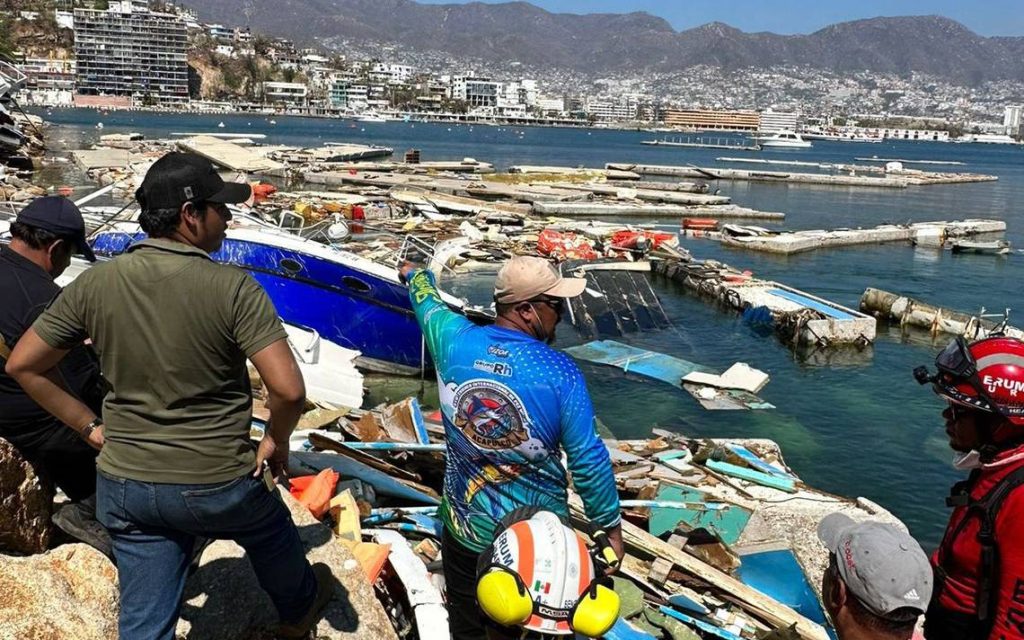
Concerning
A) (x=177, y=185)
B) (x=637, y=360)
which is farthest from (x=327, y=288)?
(x=177, y=185)

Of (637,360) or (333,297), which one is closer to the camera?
(333,297)

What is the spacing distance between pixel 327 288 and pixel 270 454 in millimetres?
10297

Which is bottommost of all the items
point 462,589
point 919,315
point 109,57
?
point 919,315

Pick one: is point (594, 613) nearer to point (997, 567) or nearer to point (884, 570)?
point (884, 570)

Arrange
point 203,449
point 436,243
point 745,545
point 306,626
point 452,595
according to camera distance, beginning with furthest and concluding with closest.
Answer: point 436,243 → point 745,545 → point 306,626 → point 452,595 → point 203,449

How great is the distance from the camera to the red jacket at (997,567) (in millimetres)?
2742

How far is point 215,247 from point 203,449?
857 millimetres

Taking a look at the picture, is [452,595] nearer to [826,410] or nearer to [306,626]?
[306,626]

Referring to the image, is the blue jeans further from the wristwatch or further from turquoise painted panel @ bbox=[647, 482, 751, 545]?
turquoise painted panel @ bbox=[647, 482, 751, 545]

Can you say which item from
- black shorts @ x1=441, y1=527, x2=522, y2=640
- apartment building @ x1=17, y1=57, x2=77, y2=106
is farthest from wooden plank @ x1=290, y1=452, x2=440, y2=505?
apartment building @ x1=17, y1=57, x2=77, y2=106

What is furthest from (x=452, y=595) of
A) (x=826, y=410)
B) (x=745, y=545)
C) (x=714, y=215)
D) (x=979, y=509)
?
(x=714, y=215)

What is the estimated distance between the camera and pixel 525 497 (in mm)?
3354

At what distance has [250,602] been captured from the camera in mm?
4156

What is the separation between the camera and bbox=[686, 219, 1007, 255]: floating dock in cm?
3367
